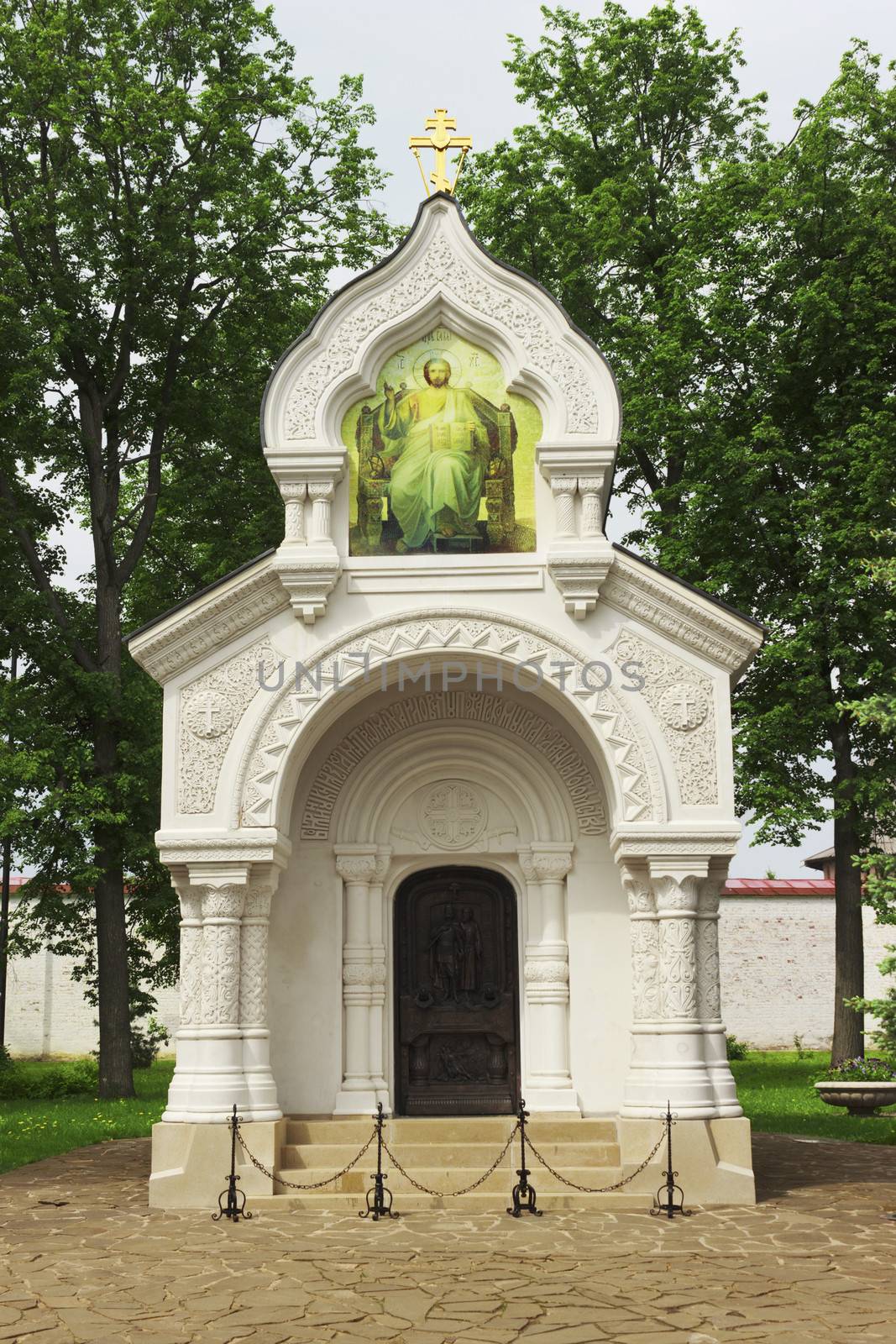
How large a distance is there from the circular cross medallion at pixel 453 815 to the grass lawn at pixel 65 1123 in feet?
18.1

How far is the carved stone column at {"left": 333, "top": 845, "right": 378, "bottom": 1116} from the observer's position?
40.2 feet

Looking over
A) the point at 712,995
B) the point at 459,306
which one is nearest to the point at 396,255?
the point at 459,306

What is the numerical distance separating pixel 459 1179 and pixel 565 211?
17318 mm

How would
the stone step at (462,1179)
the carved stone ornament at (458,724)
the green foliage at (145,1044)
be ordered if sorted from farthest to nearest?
1. the green foliage at (145,1044)
2. the carved stone ornament at (458,724)
3. the stone step at (462,1179)

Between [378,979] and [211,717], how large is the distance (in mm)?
2940

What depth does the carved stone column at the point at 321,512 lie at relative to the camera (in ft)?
39.6

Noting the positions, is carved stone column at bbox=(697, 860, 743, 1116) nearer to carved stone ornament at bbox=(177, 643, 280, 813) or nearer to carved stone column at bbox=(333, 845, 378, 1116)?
carved stone column at bbox=(333, 845, 378, 1116)

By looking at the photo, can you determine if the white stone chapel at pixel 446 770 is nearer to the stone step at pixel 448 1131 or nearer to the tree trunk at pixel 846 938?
the stone step at pixel 448 1131

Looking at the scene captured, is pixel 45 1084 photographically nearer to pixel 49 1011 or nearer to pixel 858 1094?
pixel 49 1011

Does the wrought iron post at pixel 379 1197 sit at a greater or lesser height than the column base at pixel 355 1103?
lesser

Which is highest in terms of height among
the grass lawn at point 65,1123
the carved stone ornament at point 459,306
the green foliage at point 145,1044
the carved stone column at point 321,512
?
the carved stone ornament at point 459,306

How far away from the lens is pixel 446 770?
43.1 ft

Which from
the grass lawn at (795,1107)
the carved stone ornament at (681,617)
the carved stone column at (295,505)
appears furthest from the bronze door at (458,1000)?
the grass lawn at (795,1107)

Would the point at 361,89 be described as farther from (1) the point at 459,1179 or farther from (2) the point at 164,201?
(1) the point at 459,1179
